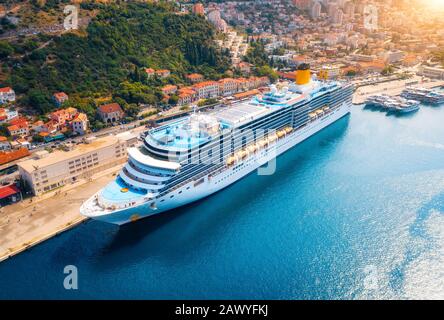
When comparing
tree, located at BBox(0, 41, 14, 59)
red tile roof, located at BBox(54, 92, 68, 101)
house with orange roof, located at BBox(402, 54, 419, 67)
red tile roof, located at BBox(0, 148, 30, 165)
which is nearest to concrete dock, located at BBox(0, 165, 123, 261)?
red tile roof, located at BBox(0, 148, 30, 165)

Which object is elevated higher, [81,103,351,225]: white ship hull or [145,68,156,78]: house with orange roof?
[145,68,156,78]: house with orange roof

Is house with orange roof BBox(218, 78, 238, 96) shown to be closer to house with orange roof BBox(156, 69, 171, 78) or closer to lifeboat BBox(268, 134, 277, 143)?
house with orange roof BBox(156, 69, 171, 78)

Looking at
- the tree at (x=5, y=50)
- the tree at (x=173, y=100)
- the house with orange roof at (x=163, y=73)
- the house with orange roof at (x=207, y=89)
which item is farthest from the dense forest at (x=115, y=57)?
the house with orange roof at (x=207, y=89)

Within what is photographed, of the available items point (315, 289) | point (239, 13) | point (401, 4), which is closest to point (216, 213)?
point (315, 289)

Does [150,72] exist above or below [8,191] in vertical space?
above

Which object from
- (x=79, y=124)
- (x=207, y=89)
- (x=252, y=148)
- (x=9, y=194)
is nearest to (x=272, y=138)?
(x=252, y=148)

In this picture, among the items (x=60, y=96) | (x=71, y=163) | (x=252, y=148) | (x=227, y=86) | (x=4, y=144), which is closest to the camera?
(x=71, y=163)

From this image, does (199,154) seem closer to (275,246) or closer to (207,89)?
(275,246)
